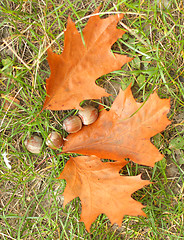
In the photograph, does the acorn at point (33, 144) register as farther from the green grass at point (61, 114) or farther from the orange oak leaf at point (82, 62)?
the orange oak leaf at point (82, 62)

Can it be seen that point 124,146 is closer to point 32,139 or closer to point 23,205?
point 32,139

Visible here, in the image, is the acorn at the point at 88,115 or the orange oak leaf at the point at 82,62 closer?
the orange oak leaf at the point at 82,62

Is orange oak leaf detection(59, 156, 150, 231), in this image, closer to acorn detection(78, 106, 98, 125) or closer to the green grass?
the green grass

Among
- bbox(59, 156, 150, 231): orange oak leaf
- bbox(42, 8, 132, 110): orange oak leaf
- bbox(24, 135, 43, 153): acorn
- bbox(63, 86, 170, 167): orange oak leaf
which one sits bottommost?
bbox(59, 156, 150, 231): orange oak leaf

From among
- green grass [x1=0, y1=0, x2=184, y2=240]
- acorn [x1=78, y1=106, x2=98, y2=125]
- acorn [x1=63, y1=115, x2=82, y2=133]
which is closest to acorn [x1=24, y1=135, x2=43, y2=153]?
green grass [x1=0, y1=0, x2=184, y2=240]

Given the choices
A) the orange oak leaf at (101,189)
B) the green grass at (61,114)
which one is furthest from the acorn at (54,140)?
the orange oak leaf at (101,189)

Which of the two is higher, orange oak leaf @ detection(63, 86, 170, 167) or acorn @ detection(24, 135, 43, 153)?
acorn @ detection(24, 135, 43, 153)
